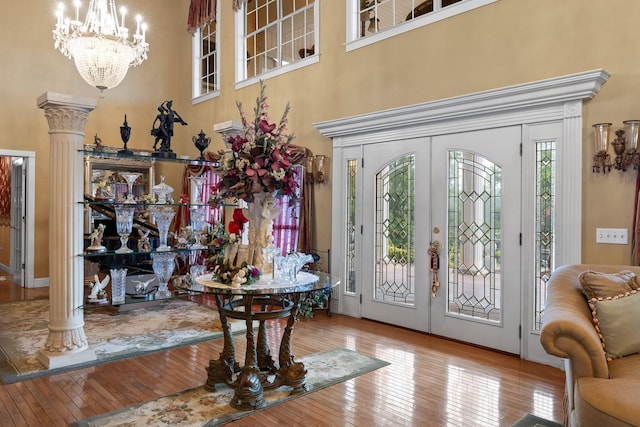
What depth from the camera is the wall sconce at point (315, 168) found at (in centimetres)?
592

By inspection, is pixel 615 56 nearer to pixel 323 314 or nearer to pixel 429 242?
pixel 429 242

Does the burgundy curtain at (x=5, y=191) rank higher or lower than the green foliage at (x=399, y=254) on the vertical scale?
higher

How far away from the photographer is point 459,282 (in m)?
4.65

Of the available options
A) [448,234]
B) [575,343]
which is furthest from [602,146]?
[575,343]

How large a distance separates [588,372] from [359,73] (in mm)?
4263

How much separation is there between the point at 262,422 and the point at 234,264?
1.04 m

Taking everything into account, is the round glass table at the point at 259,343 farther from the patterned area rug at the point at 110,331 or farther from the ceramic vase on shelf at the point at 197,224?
the patterned area rug at the point at 110,331

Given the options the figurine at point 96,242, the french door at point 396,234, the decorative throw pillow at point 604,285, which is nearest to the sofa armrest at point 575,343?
the decorative throw pillow at point 604,285

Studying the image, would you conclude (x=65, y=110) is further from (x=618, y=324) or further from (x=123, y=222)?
(x=618, y=324)

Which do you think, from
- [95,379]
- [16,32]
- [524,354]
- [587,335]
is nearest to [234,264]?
[95,379]

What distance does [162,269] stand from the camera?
418 cm

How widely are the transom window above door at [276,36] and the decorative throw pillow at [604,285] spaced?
14.7ft

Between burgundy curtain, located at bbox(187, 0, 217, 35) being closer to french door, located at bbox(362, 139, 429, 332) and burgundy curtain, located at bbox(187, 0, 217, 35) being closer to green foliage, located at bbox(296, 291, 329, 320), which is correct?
french door, located at bbox(362, 139, 429, 332)

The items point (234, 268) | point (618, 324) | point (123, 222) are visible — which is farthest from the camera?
point (123, 222)
